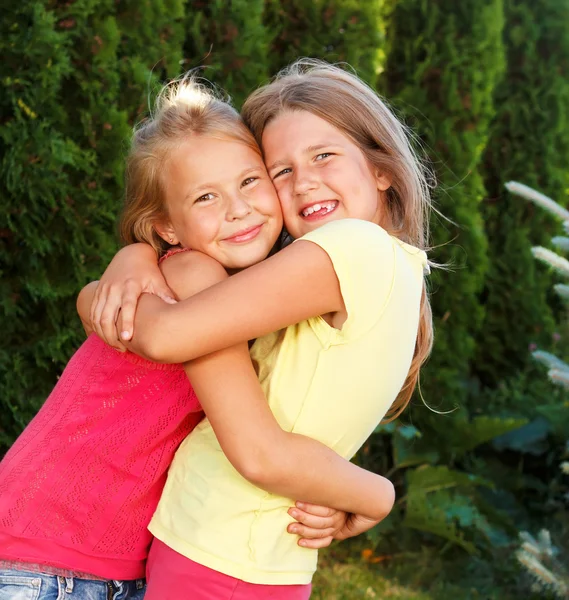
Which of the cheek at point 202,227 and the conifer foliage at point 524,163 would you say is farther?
the conifer foliage at point 524,163

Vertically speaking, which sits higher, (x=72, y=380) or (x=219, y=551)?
(x=72, y=380)

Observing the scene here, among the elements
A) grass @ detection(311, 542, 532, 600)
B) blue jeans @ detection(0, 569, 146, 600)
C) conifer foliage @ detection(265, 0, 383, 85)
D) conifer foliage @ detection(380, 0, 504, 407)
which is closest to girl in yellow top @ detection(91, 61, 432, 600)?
blue jeans @ detection(0, 569, 146, 600)

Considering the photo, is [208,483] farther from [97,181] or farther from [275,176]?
[97,181]

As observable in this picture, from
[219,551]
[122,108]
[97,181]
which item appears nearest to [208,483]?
[219,551]

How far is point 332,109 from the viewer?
2.20 meters

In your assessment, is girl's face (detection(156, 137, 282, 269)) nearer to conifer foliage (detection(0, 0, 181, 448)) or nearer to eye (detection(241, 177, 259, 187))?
eye (detection(241, 177, 259, 187))

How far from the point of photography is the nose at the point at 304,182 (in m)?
2.10

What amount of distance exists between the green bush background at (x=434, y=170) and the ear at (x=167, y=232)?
914 mm

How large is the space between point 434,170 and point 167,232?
144 cm

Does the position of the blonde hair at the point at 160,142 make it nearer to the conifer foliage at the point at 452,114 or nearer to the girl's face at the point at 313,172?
the girl's face at the point at 313,172

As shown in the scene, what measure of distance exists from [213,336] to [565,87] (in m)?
5.11

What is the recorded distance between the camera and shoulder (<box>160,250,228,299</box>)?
1.79 meters

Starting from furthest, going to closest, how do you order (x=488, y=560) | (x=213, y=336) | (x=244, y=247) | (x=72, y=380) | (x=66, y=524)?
(x=488, y=560), (x=244, y=247), (x=72, y=380), (x=66, y=524), (x=213, y=336)

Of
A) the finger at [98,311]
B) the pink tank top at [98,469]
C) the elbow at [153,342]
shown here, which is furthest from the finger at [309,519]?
the finger at [98,311]
